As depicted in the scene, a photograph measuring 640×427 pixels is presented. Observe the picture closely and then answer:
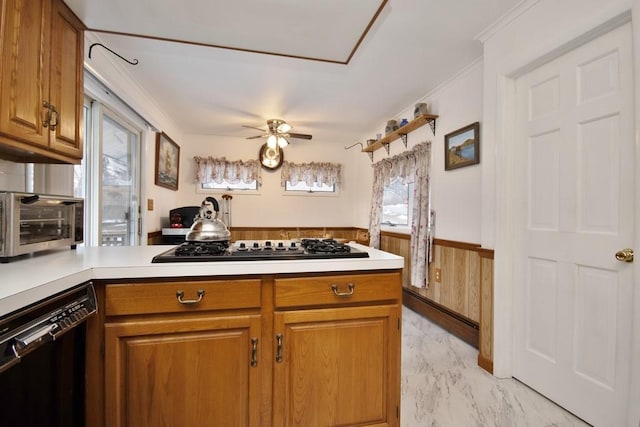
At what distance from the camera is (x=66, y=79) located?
148cm

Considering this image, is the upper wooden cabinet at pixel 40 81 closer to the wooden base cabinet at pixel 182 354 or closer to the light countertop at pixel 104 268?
the light countertop at pixel 104 268

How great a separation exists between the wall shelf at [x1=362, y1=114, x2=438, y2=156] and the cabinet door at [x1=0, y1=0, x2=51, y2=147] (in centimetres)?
287

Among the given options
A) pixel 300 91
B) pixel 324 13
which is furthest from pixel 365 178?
pixel 324 13

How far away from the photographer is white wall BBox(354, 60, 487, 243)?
8.52 feet

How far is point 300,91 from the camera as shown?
10.4 feet

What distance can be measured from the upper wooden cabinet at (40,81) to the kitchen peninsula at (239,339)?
0.52 meters

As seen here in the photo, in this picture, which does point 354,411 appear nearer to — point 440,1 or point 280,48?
point 280,48

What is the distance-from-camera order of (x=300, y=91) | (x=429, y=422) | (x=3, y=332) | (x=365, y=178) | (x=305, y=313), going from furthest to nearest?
(x=365, y=178) → (x=300, y=91) → (x=429, y=422) → (x=305, y=313) → (x=3, y=332)

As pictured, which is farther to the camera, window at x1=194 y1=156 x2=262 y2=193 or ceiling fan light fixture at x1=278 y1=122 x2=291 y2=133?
window at x1=194 y1=156 x2=262 y2=193

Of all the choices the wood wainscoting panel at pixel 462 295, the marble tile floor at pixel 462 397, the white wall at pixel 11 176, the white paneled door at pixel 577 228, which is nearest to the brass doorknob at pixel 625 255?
the white paneled door at pixel 577 228

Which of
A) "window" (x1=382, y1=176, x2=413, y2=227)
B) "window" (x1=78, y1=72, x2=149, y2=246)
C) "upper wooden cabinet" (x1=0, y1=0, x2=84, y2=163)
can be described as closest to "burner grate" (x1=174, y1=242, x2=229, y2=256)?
"upper wooden cabinet" (x1=0, y1=0, x2=84, y2=163)

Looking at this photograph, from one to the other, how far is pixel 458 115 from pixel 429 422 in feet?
7.99

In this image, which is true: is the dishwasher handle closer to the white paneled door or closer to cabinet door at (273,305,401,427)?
cabinet door at (273,305,401,427)

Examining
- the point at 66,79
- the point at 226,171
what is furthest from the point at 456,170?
the point at 226,171
